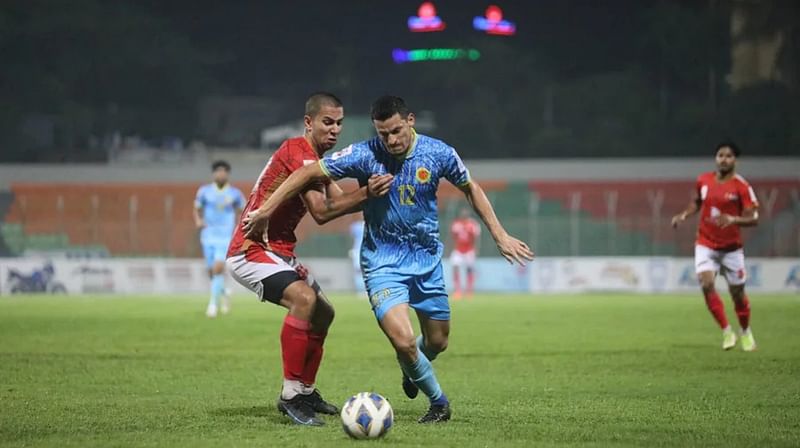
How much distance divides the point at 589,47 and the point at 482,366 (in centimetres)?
6269

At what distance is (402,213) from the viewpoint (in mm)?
8930

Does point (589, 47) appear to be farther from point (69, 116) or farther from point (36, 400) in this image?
point (36, 400)

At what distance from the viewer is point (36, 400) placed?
10.2 m

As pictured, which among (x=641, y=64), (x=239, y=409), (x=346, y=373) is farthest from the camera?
(x=641, y=64)

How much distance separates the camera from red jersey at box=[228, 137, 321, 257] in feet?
30.6

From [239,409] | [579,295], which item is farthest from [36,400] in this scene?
[579,295]

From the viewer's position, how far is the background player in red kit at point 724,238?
15.9 m

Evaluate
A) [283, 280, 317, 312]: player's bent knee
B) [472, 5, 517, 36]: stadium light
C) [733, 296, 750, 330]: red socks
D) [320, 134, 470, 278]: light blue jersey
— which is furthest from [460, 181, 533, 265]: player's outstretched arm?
[472, 5, 517, 36]: stadium light

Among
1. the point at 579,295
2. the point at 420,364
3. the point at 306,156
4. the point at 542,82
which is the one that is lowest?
the point at 579,295

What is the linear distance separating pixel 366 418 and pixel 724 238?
938 cm

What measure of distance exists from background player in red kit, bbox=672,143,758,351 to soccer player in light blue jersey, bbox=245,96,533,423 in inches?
305

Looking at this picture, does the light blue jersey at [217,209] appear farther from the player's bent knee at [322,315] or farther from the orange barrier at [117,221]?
the orange barrier at [117,221]

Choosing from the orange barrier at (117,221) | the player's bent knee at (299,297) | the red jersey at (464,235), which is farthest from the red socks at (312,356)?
the orange barrier at (117,221)

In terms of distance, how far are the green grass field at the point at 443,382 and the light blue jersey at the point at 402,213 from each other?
1.08 metres
